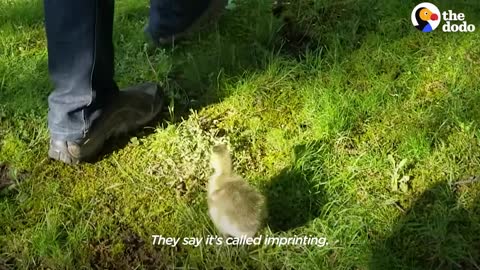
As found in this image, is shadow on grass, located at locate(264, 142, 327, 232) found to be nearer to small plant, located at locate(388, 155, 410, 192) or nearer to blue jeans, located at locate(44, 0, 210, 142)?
small plant, located at locate(388, 155, 410, 192)

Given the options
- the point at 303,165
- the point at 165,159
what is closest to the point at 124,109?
the point at 165,159

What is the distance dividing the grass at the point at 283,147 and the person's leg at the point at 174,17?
69 mm

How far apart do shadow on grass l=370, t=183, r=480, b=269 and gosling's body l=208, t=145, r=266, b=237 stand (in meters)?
0.41

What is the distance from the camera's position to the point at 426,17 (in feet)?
9.95

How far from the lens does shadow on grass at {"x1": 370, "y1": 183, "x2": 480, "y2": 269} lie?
2.14 m

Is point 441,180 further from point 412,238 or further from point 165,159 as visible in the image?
point 165,159

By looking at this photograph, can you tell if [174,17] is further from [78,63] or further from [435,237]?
[435,237]

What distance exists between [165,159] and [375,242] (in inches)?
33.5

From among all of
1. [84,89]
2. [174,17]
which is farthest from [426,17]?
[84,89]

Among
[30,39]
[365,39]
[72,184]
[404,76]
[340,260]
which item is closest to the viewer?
[340,260]

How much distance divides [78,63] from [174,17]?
2.63ft

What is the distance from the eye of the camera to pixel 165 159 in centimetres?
255

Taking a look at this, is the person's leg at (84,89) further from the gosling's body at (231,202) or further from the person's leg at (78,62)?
the gosling's body at (231,202)

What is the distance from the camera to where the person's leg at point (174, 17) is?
302 cm
